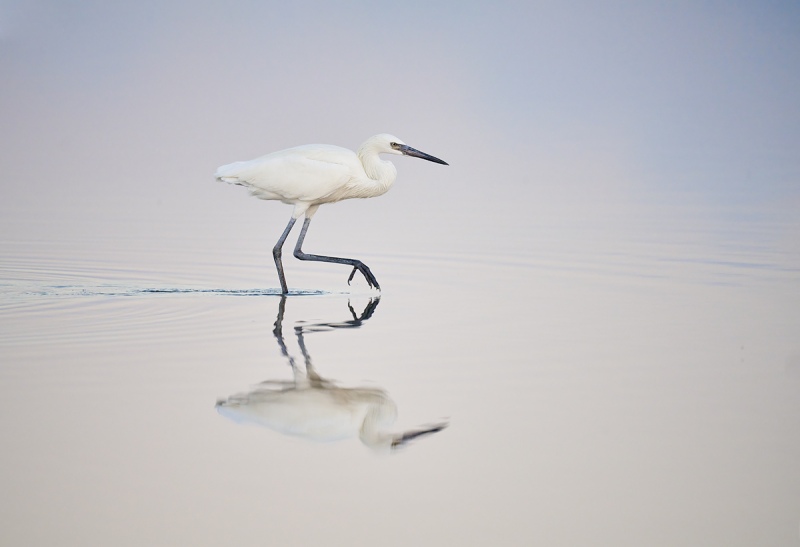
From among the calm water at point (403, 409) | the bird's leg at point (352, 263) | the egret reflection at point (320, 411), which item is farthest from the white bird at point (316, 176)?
the egret reflection at point (320, 411)

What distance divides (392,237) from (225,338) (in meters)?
5.37

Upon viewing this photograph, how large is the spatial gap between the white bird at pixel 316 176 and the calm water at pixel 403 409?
617 mm

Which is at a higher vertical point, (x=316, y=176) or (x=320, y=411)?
(x=316, y=176)

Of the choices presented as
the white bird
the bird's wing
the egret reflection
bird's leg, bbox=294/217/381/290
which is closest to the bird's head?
the white bird

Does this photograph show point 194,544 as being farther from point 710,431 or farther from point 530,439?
point 710,431

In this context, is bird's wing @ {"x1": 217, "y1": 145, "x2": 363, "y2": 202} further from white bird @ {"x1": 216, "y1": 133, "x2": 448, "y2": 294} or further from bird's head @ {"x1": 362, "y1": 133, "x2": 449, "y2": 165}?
bird's head @ {"x1": 362, "y1": 133, "x2": 449, "y2": 165}

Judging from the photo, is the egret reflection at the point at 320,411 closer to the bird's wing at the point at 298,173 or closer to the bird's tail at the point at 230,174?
the bird's wing at the point at 298,173

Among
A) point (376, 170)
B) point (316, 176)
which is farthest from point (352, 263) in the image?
point (376, 170)

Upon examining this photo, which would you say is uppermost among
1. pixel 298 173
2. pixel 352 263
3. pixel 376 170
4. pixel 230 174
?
pixel 376 170

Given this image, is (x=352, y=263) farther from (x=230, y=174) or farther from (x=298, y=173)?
(x=230, y=174)

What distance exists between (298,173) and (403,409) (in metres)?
4.10

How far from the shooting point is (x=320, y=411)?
16.5ft

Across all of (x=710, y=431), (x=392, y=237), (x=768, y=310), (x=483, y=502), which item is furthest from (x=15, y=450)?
(x=392, y=237)

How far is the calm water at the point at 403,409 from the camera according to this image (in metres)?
3.85
